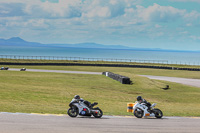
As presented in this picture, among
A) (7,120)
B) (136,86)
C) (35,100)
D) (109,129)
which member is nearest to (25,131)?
(7,120)

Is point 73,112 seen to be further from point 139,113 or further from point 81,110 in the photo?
point 139,113

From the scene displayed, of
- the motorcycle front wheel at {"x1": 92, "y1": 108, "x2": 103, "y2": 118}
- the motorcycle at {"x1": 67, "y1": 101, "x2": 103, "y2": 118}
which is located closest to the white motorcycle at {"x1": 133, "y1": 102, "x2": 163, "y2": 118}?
the motorcycle front wheel at {"x1": 92, "y1": 108, "x2": 103, "y2": 118}

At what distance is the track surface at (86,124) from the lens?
14.1m

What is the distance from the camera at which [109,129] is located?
579 inches

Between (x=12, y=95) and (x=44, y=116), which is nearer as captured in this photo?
(x=44, y=116)

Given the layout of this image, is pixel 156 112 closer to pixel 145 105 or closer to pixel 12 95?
pixel 145 105

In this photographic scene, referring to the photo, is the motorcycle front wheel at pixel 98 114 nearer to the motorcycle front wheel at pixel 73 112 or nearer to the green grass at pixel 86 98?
the motorcycle front wheel at pixel 73 112

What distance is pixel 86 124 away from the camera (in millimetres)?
15758

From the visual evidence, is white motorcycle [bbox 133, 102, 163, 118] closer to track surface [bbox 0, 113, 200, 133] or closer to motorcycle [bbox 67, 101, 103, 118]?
track surface [bbox 0, 113, 200, 133]

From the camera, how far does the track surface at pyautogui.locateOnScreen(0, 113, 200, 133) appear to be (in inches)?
557

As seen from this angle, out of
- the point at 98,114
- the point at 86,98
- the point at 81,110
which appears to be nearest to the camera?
the point at 81,110

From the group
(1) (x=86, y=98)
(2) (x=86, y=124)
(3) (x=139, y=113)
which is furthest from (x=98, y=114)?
(1) (x=86, y=98)

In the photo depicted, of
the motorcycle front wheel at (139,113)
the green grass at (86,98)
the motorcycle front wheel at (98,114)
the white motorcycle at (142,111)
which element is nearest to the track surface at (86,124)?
the motorcycle front wheel at (98,114)

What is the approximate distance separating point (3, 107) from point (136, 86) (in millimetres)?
26616
